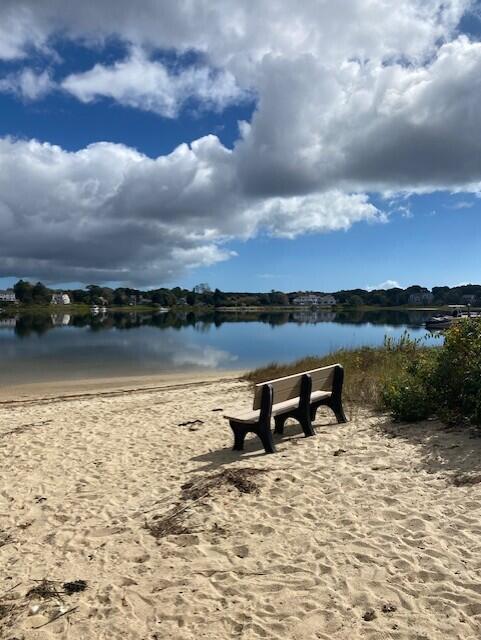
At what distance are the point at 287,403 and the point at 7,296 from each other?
176 meters

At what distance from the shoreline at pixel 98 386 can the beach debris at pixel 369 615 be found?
42.3 ft

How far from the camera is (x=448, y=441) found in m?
6.53

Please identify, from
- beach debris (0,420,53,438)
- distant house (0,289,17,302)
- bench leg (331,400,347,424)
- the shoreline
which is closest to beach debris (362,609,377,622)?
bench leg (331,400,347,424)

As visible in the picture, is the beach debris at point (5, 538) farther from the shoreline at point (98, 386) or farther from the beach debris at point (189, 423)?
the shoreline at point (98, 386)

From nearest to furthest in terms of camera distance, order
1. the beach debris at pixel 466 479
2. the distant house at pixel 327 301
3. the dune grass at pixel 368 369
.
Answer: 1. the beach debris at pixel 466 479
2. the dune grass at pixel 368 369
3. the distant house at pixel 327 301

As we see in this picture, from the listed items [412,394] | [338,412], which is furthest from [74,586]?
[412,394]

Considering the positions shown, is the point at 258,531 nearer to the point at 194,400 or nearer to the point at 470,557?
the point at 470,557

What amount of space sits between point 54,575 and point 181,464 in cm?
279

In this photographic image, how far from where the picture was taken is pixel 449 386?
7789 mm

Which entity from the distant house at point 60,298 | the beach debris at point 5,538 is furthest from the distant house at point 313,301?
the beach debris at point 5,538

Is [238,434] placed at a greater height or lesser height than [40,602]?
greater

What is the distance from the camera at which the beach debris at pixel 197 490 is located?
4586 mm

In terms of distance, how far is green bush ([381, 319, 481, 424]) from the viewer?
7.34m

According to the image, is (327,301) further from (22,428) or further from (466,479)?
(466,479)
